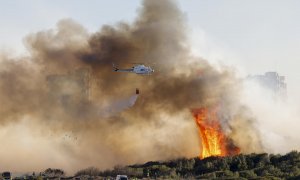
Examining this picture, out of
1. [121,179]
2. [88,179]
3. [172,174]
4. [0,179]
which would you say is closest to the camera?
[121,179]

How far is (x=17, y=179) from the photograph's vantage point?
16088 cm

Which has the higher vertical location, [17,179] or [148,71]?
[148,71]

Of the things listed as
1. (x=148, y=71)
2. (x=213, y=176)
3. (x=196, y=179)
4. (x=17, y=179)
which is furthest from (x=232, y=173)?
(x=17, y=179)

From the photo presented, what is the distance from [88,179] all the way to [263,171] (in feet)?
209

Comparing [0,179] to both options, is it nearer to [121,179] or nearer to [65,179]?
[65,179]

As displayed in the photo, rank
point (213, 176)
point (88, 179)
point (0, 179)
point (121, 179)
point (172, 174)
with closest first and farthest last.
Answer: point (121, 179) < point (0, 179) < point (88, 179) < point (213, 176) < point (172, 174)

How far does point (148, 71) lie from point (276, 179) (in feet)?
187

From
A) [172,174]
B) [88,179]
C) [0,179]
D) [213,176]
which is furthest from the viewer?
[172,174]

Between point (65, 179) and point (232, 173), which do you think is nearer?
point (65, 179)

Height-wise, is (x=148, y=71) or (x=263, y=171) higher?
(x=148, y=71)

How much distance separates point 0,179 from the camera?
160 meters

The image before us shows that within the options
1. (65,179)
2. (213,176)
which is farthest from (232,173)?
(65,179)

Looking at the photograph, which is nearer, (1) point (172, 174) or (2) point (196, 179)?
(2) point (196, 179)

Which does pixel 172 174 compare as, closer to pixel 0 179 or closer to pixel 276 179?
pixel 276 179
